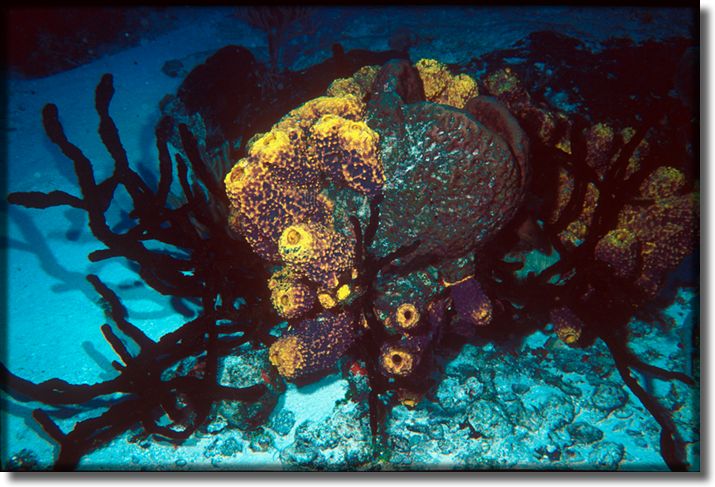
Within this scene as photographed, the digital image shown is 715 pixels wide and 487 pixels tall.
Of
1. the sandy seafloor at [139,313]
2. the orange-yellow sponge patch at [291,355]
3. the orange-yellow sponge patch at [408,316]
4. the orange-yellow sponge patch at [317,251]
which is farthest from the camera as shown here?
the sandy seafloor at [139,313]

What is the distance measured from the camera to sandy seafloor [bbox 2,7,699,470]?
2.51 meters

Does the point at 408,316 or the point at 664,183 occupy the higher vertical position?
the point at 664,183

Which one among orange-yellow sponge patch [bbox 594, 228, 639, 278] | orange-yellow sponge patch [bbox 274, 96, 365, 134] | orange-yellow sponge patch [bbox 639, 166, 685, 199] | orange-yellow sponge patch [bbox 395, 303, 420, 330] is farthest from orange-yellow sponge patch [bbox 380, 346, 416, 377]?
orange-yellow sponge patch [bbox 639, 166, 685, 199]

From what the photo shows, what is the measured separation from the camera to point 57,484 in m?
2.36

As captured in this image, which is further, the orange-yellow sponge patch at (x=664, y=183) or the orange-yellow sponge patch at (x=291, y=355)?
the orange-yellow sponge patch at (x=664, y=183)

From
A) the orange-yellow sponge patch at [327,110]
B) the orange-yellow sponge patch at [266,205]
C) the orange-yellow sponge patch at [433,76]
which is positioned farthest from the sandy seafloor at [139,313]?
the orange-yellow sponge patch at [433,76]

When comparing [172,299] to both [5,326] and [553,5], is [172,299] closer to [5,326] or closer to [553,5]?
[5,326]

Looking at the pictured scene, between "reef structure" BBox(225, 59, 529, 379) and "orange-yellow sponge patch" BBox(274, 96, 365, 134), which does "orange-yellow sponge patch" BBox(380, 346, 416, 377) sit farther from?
"orange-yellow sponge patch" BBox(274, 96, 365, 134)

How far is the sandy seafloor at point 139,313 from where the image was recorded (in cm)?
251

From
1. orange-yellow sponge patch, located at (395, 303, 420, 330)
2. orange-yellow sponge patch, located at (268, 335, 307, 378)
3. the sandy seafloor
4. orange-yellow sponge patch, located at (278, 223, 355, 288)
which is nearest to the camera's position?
orange-yellow sponge patch, located at (278, 223, 355, 288)

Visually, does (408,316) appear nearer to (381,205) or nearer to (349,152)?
(381,205)

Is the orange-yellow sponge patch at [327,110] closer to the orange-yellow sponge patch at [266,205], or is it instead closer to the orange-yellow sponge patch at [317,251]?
the orange-yellow sponge patch at [266,205]

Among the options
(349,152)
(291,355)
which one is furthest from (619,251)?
(291,355)

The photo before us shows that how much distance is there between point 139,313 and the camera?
317cm
